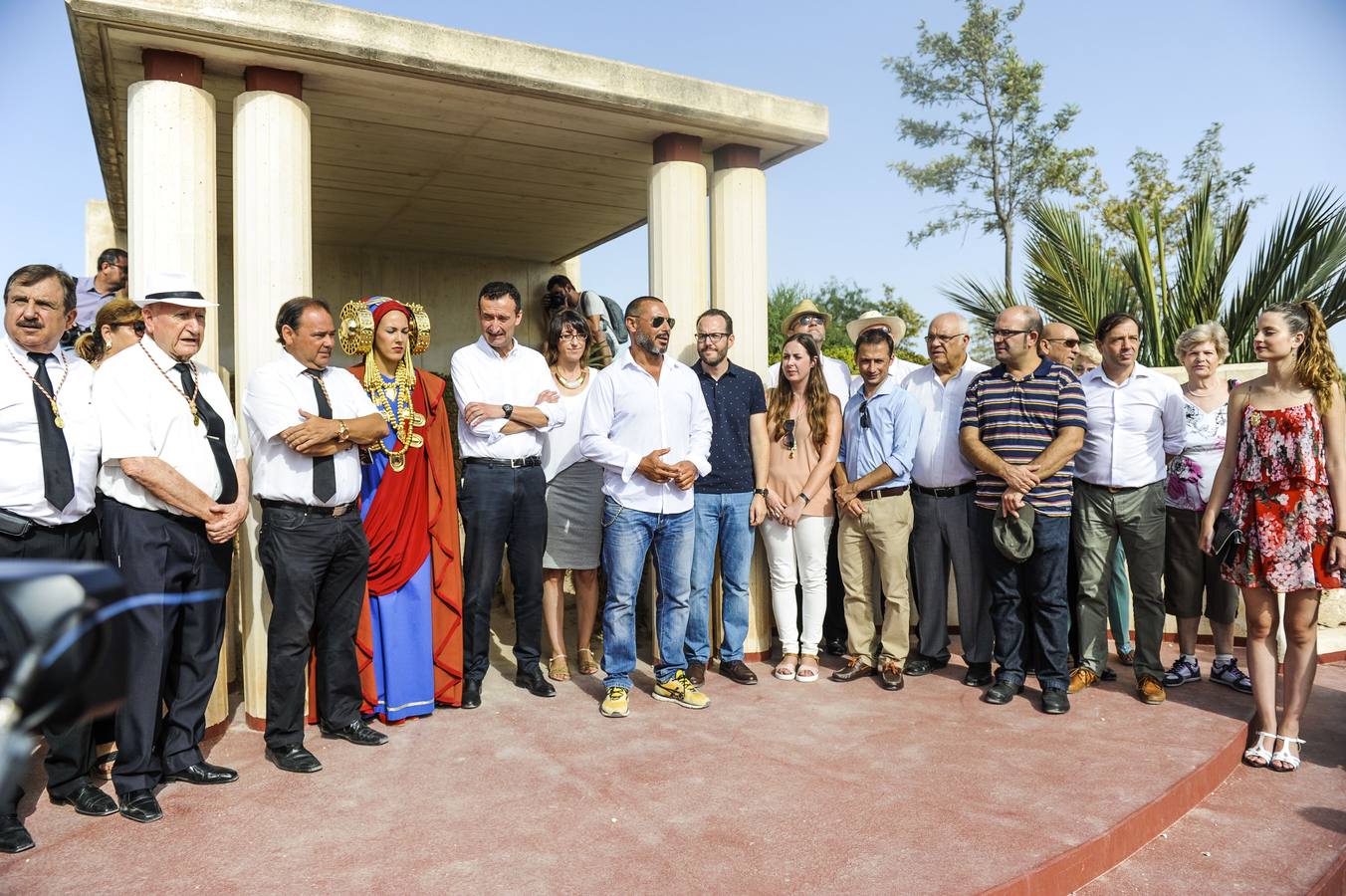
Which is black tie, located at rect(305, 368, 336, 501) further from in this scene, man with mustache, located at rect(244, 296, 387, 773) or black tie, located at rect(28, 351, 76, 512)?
black tie, located at rect(28, 351, 76, 512)

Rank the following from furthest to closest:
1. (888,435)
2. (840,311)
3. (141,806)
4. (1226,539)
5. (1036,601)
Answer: (840,311) < (888,435) < (1036,601) < (1226,539) < (141,806)

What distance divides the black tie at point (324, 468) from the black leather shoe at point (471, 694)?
132cm

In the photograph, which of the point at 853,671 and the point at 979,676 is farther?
the point at 853,671

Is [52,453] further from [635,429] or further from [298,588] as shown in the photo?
[635,429]

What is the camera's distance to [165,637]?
367 centimetres

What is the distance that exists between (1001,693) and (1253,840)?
139 centimetres

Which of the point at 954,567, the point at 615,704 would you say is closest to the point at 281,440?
the point at 615,704

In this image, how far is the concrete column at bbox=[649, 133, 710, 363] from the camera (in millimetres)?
5668

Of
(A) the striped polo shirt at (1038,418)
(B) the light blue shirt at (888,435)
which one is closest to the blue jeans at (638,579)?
(B) the light blue shirt at (888,435)

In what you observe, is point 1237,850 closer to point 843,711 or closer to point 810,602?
point 843,711

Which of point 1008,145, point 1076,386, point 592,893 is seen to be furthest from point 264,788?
point 1008,145

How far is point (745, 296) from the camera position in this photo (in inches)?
231

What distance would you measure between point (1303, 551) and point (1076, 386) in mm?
1249

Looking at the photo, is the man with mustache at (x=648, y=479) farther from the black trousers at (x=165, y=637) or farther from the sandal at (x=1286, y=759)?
the sandal at (x=1286, y=759)
